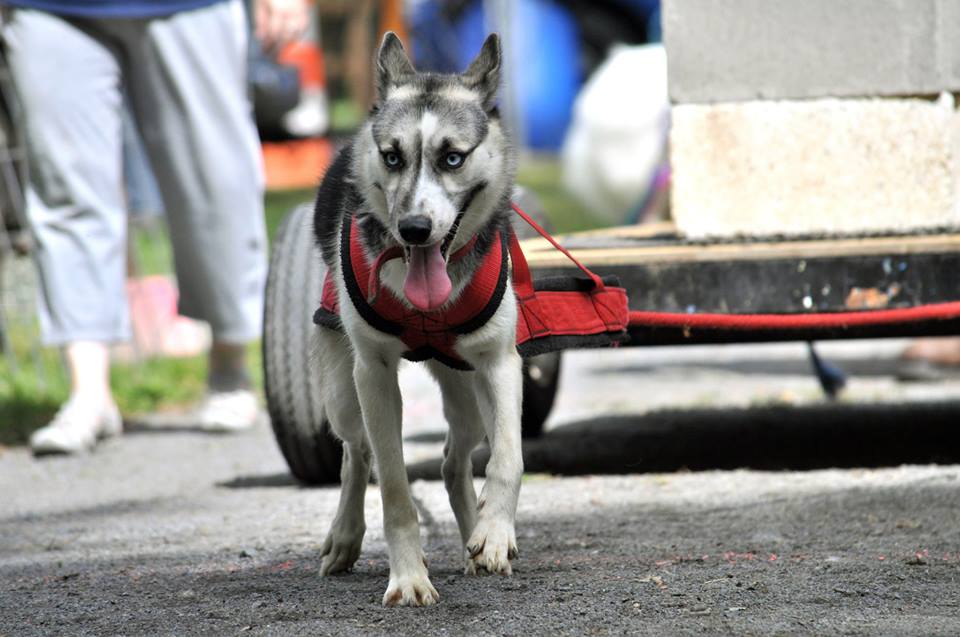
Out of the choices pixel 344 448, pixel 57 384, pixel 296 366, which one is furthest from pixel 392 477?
pixel 57 384

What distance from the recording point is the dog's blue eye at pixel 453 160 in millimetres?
2980

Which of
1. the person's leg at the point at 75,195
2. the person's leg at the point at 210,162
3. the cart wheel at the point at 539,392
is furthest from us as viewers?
the person's leg at the point at 210,162

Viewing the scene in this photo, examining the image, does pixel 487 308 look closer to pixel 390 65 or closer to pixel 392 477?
pixel 392 477

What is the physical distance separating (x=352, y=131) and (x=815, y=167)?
1411 millimetres

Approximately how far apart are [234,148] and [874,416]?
253 cm

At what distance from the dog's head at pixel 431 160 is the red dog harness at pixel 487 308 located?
9 cm

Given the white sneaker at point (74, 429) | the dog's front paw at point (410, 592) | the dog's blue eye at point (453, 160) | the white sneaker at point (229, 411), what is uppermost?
the dog's blue eye at point (453, 160)

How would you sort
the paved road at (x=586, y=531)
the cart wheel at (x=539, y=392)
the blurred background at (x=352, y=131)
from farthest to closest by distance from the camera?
the blurred background at (x=352, y=131)
the cart wheel at (x=539, y=392)
the paved road at (x=586, y=531)

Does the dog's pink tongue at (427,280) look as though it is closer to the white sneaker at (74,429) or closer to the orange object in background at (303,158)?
the white sneaker at (74,429)

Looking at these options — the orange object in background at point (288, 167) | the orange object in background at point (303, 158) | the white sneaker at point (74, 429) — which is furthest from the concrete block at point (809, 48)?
the orange object in background at point (288, 167)

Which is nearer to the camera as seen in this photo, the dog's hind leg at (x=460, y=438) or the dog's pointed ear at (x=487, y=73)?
the dog's pointed ear at (x=487, y=73)

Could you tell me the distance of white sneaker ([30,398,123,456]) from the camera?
5062 mm

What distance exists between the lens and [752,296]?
399 centimetres

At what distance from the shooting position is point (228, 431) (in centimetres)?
558
